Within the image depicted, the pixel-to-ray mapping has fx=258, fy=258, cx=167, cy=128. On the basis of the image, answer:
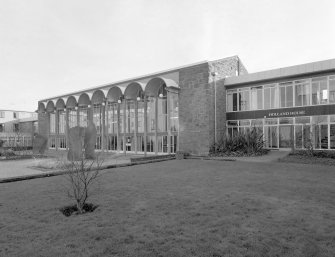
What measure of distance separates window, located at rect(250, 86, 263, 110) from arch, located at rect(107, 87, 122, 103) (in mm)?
15234

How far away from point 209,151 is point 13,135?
175ft

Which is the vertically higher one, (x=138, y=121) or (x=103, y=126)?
(x=138, y=121)

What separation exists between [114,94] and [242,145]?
17.0 m

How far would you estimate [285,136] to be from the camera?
962 inches

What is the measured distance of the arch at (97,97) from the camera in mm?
33594

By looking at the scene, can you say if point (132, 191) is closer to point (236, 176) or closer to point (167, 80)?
point (236, 176)

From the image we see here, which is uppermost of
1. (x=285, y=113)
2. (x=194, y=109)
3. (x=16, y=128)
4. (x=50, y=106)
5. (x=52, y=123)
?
(x=50, y=106)

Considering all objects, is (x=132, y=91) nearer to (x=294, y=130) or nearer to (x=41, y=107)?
(x=294, y=130)

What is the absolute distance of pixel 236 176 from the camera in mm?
11898

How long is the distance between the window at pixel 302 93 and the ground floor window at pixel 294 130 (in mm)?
1449

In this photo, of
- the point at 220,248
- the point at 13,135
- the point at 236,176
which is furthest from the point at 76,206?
the point at 13,135

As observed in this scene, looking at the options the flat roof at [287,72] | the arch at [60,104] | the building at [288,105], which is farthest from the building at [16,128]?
the flat roof at [287,72]

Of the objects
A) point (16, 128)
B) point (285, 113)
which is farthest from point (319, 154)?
point (16, 128)

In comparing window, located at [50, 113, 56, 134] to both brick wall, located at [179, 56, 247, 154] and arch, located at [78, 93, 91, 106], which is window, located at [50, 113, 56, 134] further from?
brick wall, located at [179, 56, 247, 154]
